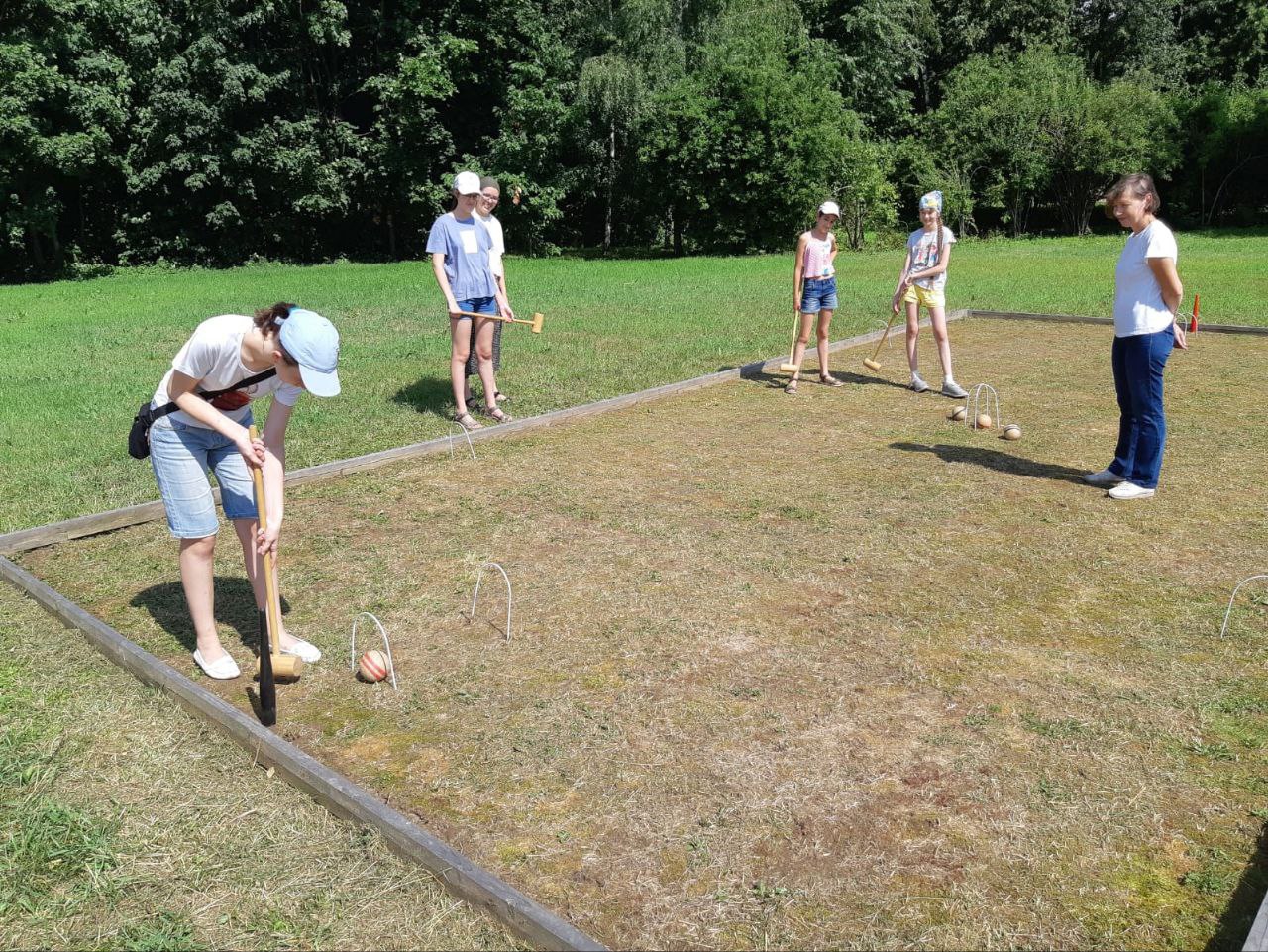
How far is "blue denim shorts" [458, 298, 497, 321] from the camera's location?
28.1 ft

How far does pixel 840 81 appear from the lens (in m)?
35.6

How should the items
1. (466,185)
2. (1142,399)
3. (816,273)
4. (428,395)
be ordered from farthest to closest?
1. (428,395)
2. (816,273)
3. (466,185)
4. (1142,399)

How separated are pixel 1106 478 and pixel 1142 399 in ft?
2.07

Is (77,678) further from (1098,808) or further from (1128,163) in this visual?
(1128,163)

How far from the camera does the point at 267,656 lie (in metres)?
3.92

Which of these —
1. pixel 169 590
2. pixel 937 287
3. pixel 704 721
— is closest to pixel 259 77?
pixel 937 287

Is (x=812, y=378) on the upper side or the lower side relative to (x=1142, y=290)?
lower

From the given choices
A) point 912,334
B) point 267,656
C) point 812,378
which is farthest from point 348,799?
point 812,378

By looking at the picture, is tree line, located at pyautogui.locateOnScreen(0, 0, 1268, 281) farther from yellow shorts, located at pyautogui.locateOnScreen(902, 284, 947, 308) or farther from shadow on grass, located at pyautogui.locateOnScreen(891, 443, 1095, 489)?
shadow on grass, located at pyautogui.locateOnScreen(891, 443, 1095, 489)

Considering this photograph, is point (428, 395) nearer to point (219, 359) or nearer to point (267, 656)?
point (219, 359)

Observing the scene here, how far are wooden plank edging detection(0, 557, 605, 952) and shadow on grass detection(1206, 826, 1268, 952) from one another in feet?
5.67

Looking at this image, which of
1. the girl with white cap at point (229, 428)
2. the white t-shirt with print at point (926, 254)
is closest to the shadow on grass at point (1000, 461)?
the white t-shirt with print at point (926, 254)

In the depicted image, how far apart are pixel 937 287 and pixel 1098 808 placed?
6.82 m

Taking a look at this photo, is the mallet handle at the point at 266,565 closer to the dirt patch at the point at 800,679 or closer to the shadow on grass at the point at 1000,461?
the dirt patch at the point at 800,679
